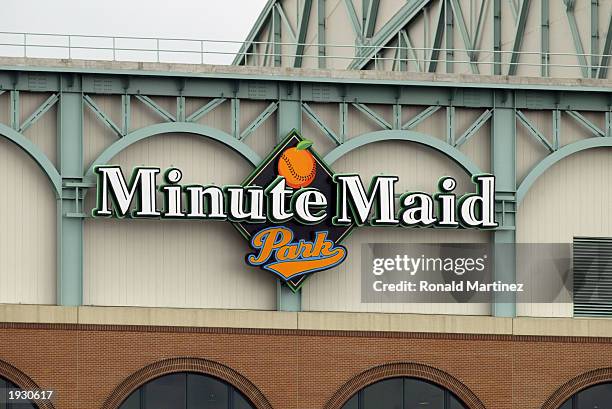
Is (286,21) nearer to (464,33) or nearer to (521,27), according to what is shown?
(464,33)

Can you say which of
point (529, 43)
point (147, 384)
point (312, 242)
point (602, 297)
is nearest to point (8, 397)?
point (147, 384)

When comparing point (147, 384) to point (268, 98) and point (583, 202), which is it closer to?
point (268, 98)

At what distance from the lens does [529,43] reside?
5344 cm

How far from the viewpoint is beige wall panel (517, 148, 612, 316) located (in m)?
42.7

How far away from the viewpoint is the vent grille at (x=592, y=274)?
43000 mm

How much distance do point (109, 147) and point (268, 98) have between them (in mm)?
5144

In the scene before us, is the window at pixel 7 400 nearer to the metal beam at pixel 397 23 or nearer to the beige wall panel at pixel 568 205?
the beige wall panel at pixel 568 205

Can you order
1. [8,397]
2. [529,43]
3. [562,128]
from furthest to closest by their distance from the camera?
[529,43] → [562,128] → [8,397]

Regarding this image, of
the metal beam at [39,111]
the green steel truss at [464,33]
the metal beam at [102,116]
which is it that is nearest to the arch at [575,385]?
the green steel truss at [464,33]

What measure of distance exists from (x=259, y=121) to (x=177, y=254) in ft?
15.9

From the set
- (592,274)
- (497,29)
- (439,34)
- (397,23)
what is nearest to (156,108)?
(592,274)

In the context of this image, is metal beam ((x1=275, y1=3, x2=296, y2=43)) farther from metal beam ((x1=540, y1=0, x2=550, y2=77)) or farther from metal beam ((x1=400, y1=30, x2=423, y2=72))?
metal beam ((x1=540, y1=0, x2=550, y2=77))

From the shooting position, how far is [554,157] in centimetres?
4244

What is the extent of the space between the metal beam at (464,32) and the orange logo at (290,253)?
18.0m
